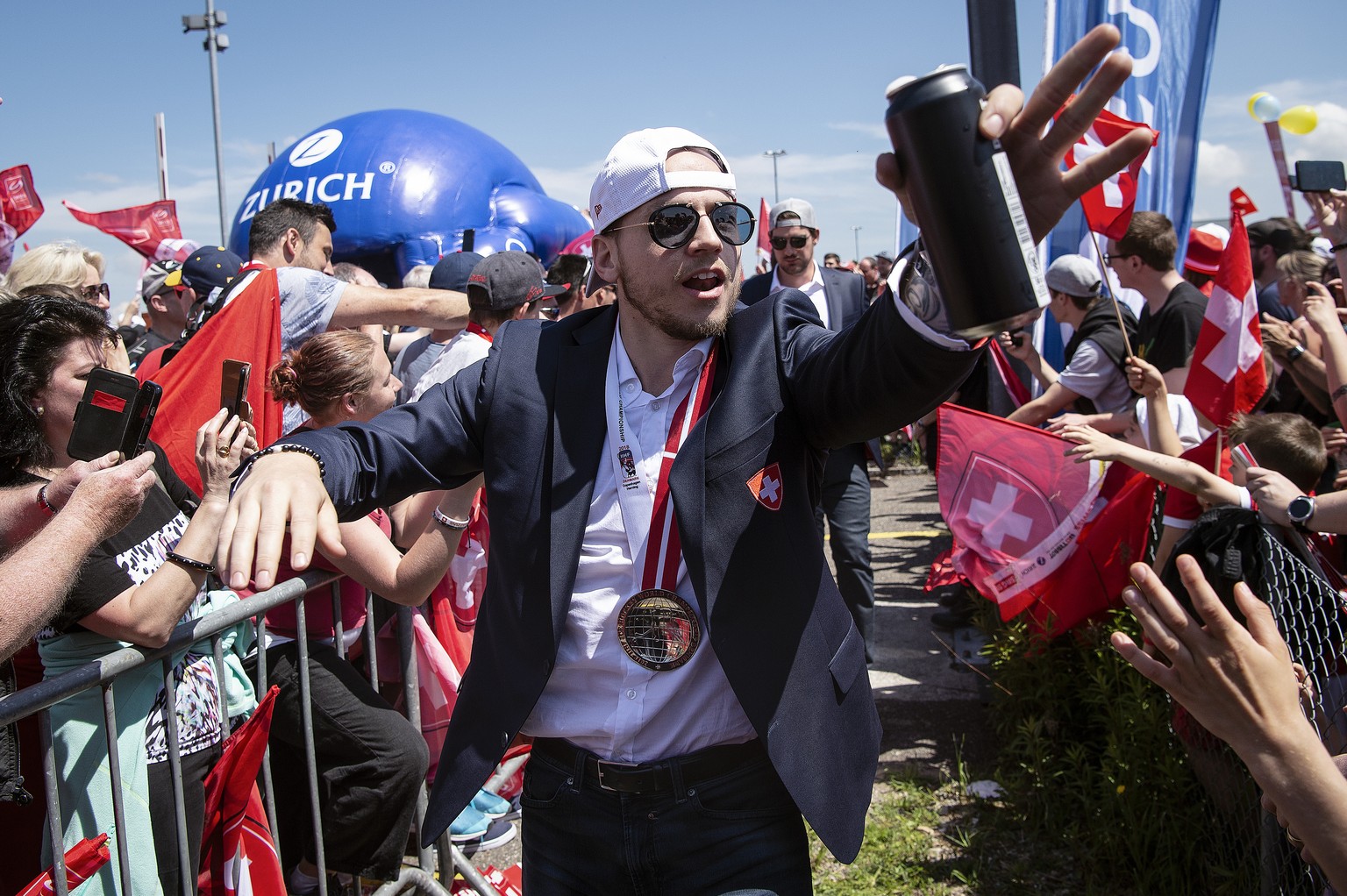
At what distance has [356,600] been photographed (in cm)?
343

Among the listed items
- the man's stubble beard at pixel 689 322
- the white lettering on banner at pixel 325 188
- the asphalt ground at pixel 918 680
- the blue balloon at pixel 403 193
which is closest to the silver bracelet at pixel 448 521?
the man's stubble beard at pixel 689 322

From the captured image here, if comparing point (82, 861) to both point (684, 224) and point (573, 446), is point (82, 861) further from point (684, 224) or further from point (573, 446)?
point (684, 224)

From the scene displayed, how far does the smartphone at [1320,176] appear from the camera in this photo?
161 inches

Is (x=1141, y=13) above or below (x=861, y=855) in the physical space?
above

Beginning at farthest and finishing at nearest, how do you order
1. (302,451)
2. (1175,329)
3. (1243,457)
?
1. (1175,329)
2. (1243,457)
3. (302,451)

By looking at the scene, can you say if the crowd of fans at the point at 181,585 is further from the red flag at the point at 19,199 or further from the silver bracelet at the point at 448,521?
the red flag at the point at 19,199

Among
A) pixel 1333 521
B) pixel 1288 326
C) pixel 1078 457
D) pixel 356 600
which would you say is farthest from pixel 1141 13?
pixel 356 600

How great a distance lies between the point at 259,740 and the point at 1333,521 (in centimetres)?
289

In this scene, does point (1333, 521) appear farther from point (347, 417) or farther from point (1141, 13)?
point (1141, 13)

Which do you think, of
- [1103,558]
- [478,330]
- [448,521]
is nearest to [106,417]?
[448,521]

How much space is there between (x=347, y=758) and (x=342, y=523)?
33.5 inches

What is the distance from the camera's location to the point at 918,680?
18.1 feet

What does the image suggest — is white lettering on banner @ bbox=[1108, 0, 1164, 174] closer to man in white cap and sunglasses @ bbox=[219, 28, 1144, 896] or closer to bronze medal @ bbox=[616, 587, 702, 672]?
man in white cap and sunglasses @ bbox=[219, 28, 1144, 896]

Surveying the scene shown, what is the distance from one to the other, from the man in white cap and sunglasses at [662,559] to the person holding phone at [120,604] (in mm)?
637
